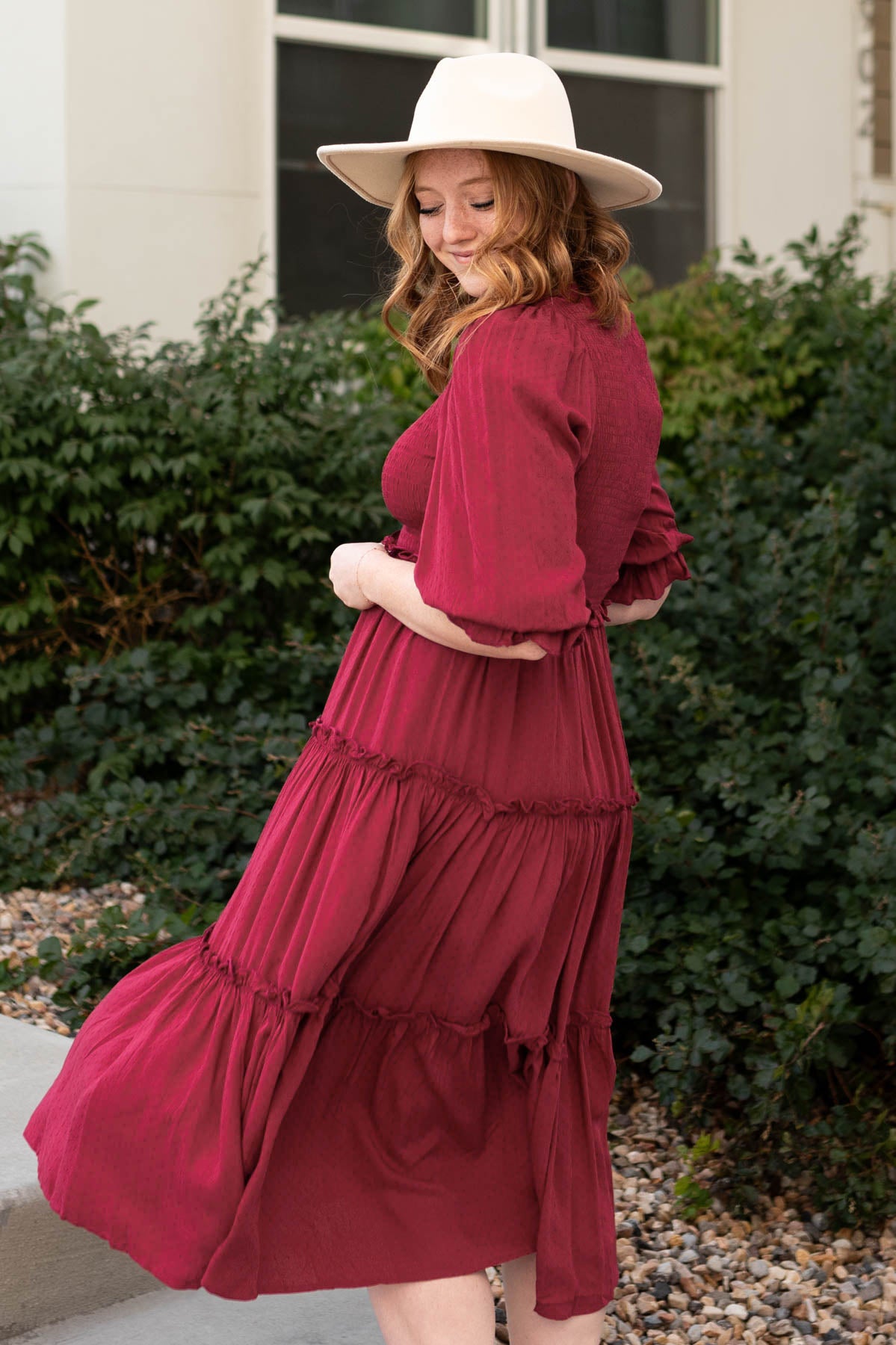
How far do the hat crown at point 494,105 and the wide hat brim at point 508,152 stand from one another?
0.4 inches

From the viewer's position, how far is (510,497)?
153 centimetres

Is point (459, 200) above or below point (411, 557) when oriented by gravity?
above

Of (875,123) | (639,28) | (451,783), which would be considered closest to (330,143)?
(639,28)

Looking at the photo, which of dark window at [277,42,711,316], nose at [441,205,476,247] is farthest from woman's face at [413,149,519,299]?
dark window at [277,42,711,316]

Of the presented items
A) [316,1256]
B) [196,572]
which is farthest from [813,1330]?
[196,572]

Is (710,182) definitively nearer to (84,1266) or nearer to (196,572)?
(196,572)

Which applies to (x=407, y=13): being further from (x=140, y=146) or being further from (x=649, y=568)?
(x=649, y=568)

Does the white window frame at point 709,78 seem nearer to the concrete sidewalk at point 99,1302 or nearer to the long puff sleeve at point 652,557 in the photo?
the long puff sleeve at point 652,557

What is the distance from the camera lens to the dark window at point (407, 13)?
6.21 m

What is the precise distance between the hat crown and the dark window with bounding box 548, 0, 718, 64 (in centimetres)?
562

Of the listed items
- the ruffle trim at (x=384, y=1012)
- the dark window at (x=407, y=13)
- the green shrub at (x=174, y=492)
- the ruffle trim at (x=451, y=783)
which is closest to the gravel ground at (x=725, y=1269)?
the ruffle trim at (x=384, y=1012)

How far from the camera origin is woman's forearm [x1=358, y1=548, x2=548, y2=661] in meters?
1.59

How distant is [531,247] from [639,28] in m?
6.08

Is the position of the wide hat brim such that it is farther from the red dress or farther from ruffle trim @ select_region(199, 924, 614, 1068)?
ruffle trim @ select_region(199, 924, 614, 1068)
